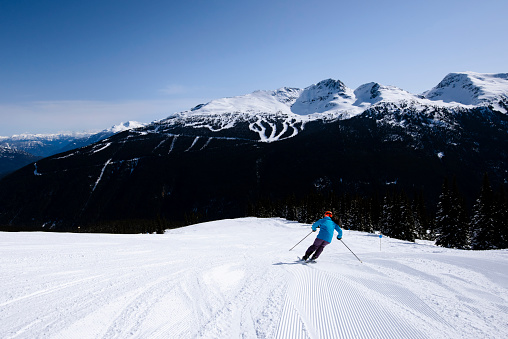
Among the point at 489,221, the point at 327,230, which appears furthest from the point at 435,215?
the point at 327,230

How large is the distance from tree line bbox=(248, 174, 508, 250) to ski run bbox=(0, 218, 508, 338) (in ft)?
13.9

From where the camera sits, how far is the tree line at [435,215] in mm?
31734

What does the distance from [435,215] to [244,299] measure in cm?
5536

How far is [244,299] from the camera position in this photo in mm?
5188

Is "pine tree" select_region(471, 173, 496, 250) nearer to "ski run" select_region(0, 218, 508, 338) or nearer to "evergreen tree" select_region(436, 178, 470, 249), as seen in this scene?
"evergreen tree" select_region(436, 178, 470, 249)

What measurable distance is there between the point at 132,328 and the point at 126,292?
1.78 metres

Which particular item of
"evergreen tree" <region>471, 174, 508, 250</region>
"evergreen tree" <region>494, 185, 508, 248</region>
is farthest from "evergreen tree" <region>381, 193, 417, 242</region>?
"evergreen tree" <region>494, 185, 508, 248</region>

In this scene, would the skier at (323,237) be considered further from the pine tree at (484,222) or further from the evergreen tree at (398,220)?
the evergreen tree at (398,220)

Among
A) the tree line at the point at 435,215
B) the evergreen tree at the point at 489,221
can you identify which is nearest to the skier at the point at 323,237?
the tree line at the point at 435,215

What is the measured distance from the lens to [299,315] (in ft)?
14.7

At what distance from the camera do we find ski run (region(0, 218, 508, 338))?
3.95 metres

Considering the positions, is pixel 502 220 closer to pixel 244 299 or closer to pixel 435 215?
pixel 435 215

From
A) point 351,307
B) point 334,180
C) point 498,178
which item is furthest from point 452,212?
point 498,178

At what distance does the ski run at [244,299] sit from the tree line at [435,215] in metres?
4.24
